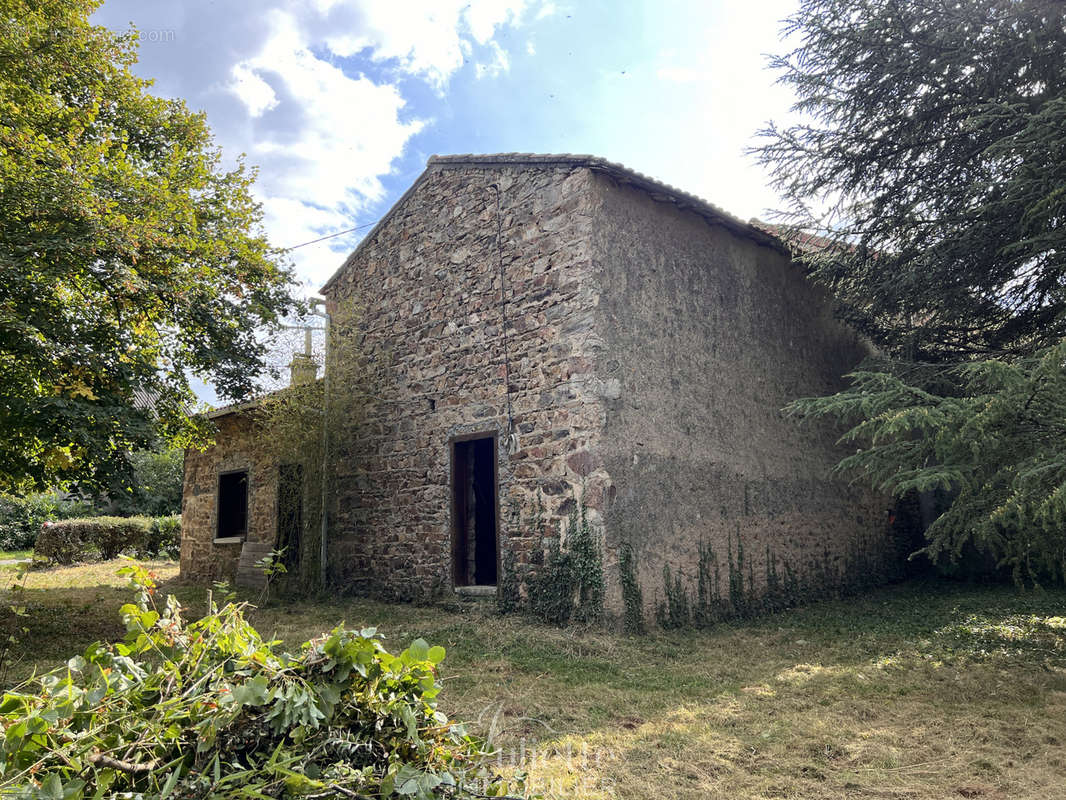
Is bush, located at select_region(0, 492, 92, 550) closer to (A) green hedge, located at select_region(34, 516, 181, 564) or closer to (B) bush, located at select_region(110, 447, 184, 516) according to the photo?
(B) bush, located at select_region(110, 447, 184, 516)

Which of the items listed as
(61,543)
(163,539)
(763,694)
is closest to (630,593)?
(763,694)

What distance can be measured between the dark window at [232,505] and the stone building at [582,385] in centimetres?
178

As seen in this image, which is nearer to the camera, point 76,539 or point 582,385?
point 582,385

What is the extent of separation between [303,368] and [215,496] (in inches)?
174

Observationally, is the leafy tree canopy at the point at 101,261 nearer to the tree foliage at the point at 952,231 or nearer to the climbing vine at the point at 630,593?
the climbing vine at the point at 630,593

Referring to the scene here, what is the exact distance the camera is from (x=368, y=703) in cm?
177

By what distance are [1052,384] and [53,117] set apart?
9.93 meters

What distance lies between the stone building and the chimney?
88 centimetres

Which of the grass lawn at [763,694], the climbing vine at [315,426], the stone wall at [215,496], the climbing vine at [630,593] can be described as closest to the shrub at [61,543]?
the stone wall at [215,496]

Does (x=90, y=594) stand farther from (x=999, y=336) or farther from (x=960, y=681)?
(x=999, y=336)

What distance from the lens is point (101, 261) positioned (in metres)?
6.48

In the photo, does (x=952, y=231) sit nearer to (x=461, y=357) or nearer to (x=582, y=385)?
(x=582, y=385)

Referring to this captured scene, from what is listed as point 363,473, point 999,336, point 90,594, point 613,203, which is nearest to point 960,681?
point 999,336

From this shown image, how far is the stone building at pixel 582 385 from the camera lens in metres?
6.97
